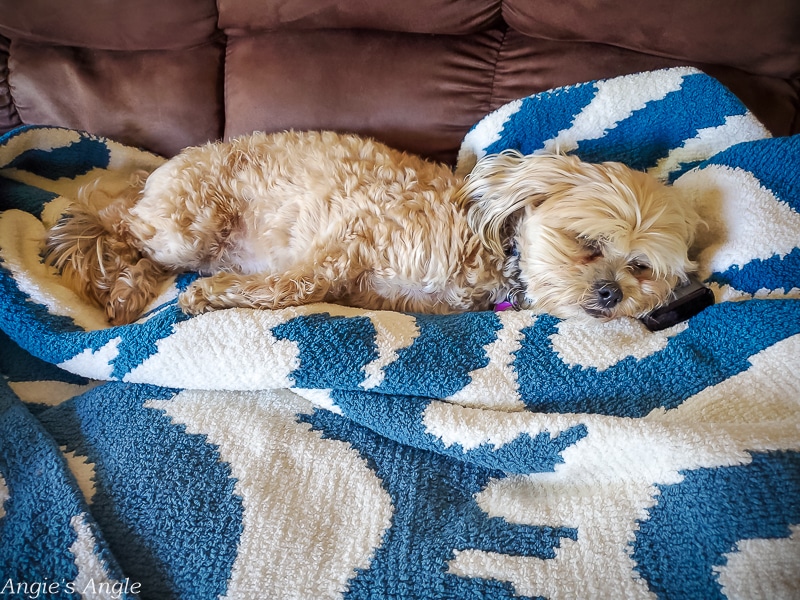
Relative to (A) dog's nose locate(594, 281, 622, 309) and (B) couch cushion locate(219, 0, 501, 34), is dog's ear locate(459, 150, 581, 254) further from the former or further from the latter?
(B) couch cushion locate(219, 0, 501, 34)

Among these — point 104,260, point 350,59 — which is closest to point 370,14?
point 350,59

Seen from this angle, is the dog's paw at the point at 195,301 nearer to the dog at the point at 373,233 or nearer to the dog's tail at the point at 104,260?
the dog at the point at 373,233

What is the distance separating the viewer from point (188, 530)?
3.66 ft

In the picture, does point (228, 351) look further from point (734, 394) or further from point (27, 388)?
point (734, 394)

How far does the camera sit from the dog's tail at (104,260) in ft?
5.60

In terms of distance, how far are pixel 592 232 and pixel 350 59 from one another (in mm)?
1117

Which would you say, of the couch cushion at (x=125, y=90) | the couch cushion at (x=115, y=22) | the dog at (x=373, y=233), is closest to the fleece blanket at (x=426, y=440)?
the dog at (x=373, y=233)

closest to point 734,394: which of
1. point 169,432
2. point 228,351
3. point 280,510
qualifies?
point 280,510

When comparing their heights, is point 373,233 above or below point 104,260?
above

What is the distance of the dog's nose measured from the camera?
1.45 metres

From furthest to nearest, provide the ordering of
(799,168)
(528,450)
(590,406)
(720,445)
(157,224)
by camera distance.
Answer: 1. (157,224)
2. (799,168)
3. (590,406)
4. (528,450)
5. (720,445)

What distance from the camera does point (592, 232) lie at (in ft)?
4.91

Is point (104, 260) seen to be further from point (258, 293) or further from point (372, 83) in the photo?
point (372, 83)

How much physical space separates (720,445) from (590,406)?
0.30 m
